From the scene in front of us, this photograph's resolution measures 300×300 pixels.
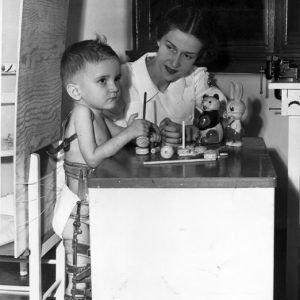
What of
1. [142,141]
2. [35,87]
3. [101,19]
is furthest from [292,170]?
[101,19]

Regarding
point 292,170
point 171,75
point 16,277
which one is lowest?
point 16,277

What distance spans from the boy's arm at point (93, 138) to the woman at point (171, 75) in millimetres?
381

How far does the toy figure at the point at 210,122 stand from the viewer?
193 centimetres

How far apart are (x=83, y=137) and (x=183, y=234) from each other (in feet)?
1.54

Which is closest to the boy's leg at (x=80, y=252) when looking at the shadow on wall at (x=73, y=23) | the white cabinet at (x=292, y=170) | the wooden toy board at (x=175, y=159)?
the wooden toy board at (x=175, y=159)

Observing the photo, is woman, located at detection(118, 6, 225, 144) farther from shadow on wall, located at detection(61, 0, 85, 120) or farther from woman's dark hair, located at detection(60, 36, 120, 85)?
shadow on wall, located at detection(61, 0, 85, 120)

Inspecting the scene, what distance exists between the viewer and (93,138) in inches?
71.0

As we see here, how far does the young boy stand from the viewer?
1.80m

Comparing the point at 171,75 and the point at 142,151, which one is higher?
the point at 171,75

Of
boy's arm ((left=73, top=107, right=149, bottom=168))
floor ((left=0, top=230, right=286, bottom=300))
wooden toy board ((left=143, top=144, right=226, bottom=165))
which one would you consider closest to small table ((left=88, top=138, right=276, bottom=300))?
wooden toy board ((left=143, top=144, right=226, bottom=165))

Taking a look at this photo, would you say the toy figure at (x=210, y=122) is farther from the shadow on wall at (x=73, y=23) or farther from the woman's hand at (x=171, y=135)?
the shadow on wall at (x=73, y=23)

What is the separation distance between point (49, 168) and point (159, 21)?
1206mm

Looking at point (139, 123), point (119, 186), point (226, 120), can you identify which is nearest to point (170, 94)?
point (226, 120)

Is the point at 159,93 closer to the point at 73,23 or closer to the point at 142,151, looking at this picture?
the point at 142,151
